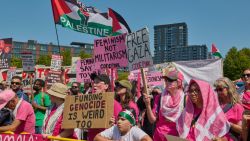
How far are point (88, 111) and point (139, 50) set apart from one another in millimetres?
2567

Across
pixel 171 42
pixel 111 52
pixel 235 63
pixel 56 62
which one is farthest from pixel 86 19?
pixel 171 42

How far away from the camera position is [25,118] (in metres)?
5.66

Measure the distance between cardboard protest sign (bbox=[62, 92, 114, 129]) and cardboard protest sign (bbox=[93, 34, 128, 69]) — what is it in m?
3.13

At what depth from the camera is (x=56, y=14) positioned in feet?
42.0

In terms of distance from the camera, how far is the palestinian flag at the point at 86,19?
12539 mm

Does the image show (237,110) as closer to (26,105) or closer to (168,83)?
(168,83)

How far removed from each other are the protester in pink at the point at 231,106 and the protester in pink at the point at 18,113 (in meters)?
2.44

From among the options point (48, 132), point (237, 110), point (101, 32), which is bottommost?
point (48, 132)

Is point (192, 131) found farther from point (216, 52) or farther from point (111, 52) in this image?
point (216, 52)

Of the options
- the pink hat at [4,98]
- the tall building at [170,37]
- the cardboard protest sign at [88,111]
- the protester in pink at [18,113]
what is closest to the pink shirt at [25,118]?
the protester in pink at [18,113]

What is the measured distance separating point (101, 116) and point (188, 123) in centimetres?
115

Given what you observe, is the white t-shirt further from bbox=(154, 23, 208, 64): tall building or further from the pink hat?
bbox=(154, 23, 208, 64): tall building

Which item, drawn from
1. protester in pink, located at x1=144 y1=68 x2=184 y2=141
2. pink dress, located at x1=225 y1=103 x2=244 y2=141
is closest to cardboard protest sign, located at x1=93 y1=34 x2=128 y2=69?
protester in pink, located at x1=144 y1=68 x2=184 y2=141

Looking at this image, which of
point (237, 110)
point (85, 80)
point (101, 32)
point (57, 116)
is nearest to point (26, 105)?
point (57, 116)
